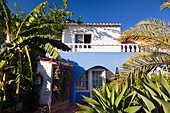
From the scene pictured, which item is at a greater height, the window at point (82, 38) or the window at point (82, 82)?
the window at point (82, 38)

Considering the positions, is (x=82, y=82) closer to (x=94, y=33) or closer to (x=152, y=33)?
(x=94, y=33)

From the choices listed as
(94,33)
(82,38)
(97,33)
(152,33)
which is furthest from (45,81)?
(97,33)

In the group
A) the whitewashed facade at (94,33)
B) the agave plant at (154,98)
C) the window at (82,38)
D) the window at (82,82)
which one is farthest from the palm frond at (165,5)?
the window at (82,38)

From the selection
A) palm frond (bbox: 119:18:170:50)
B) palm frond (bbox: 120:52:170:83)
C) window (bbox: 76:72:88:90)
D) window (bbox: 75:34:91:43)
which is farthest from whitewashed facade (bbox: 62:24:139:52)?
palm frond (bbox: 120:52:170:83)

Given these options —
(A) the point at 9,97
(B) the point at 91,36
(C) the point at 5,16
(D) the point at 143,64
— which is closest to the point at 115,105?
(D) the point at 143,64

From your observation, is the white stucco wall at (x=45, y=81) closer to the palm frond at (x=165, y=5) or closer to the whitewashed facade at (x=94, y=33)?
the whitewashed facade at (x=94, y=33)

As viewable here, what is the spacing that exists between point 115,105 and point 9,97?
483 cm

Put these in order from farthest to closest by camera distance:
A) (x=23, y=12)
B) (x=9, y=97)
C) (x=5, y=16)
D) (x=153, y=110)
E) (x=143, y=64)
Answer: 1. (x=23, y=12)
2. (x=9, y=97)
3. (x=5, y=16)
4. (x=143, y=64)
5. (x=153, y=110)

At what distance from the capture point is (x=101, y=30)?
37.9 ft

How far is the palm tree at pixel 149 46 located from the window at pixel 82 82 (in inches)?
210

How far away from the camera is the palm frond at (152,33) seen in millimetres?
4223

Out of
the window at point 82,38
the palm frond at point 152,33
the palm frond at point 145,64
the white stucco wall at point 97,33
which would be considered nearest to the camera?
the palm frond at point 145,64

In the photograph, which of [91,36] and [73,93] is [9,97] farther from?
[91,36]

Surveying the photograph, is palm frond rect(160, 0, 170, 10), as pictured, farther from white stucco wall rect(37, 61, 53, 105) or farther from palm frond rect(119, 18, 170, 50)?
white stucco wall rect(37, 61, 53, 105)
